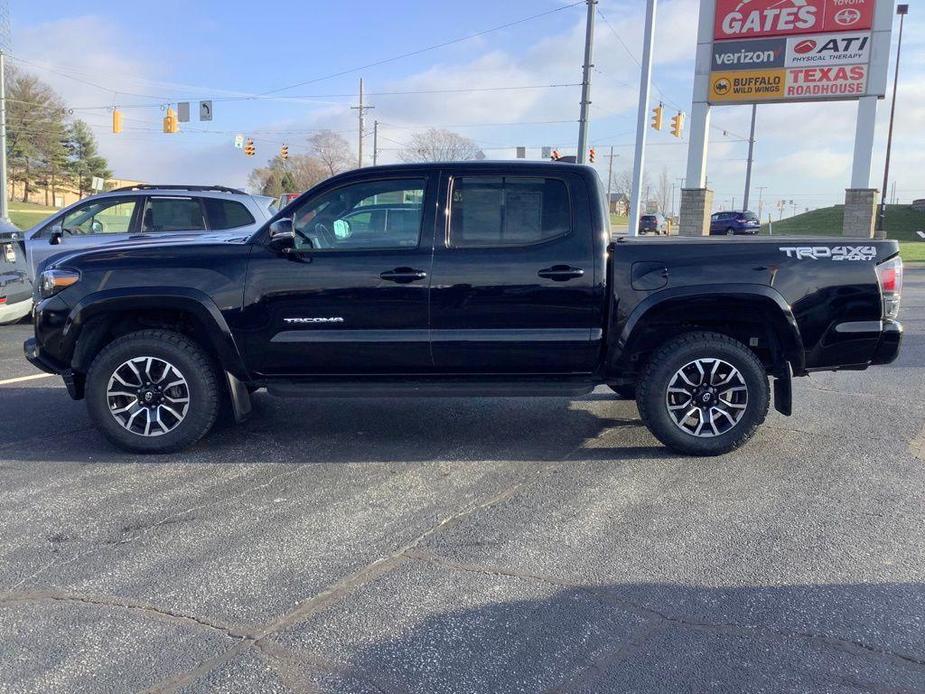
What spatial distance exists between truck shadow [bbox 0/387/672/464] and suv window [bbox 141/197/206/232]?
3.96 metres

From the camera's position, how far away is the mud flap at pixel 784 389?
5.17 m

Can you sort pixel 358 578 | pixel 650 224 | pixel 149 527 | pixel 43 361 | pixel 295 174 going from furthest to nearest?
pixel 295 174
pixel 650 224
pixel 43 361
pixel 149 527
pixel 358 578

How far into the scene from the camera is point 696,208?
2222cm

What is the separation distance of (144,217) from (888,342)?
9051 mm

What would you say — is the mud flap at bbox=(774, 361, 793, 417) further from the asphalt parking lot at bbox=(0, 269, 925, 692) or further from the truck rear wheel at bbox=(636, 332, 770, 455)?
the asphalt parking lot at bbox=(0, 269, 925, 692)

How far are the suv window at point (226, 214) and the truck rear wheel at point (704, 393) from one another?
698 cm

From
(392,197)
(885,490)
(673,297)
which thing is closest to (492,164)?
(392,197)

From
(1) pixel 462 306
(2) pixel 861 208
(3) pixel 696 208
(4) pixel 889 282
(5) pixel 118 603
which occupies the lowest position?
(5) pixel 118 603

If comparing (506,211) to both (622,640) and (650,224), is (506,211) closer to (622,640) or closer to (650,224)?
(622,640)

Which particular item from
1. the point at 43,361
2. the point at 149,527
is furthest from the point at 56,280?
the point at 149,527

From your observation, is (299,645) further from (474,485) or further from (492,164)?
(492,164)

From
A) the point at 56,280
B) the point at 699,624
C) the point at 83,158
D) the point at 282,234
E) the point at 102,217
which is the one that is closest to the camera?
the point at 699,624

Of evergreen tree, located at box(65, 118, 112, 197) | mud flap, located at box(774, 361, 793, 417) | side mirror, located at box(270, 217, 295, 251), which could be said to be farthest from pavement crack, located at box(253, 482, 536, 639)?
evergreen tree, located at box(65, 118, 112, 197)

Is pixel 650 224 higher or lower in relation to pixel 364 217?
higher
